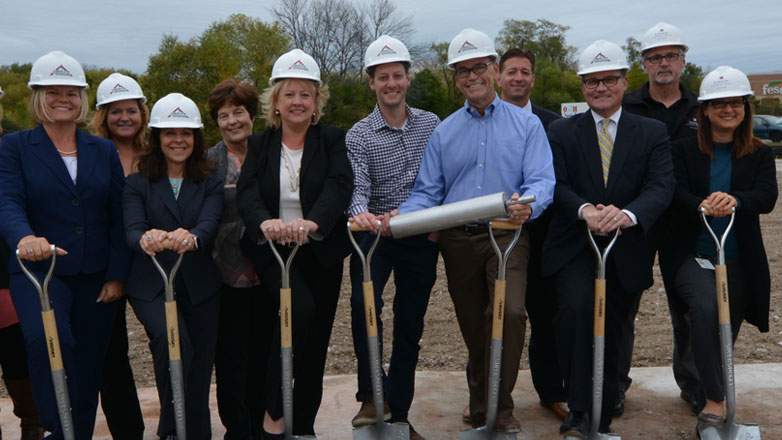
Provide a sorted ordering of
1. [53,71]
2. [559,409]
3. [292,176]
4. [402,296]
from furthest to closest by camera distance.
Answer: [559,409] → [402,296] → [292,176] → [53,71]

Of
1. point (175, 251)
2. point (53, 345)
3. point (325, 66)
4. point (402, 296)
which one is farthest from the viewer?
point (325, 66)

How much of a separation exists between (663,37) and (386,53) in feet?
7.07

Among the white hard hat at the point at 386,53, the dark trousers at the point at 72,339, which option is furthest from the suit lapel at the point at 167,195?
the white hard hat at the point at 386,53

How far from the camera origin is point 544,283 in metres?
5.27

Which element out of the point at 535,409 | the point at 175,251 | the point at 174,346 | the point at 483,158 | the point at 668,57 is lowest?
the point at 535,409

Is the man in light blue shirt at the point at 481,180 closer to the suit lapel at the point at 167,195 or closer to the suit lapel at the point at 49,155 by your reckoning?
the suit lapel at the point at 167,195

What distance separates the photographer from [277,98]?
4.64m

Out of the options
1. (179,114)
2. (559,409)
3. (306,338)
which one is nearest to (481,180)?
(306,338)

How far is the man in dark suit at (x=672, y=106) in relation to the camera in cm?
534

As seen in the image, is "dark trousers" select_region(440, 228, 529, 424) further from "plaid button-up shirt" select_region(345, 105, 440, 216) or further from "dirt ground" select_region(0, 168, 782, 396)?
"dirt ground" select_region(0, 168, 782, 396)

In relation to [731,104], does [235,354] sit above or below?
below

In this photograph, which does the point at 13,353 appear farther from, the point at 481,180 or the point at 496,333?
the point at 481,180

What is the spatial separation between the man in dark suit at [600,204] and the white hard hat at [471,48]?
630 mm

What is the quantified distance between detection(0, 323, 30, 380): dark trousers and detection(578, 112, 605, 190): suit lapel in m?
3.83
